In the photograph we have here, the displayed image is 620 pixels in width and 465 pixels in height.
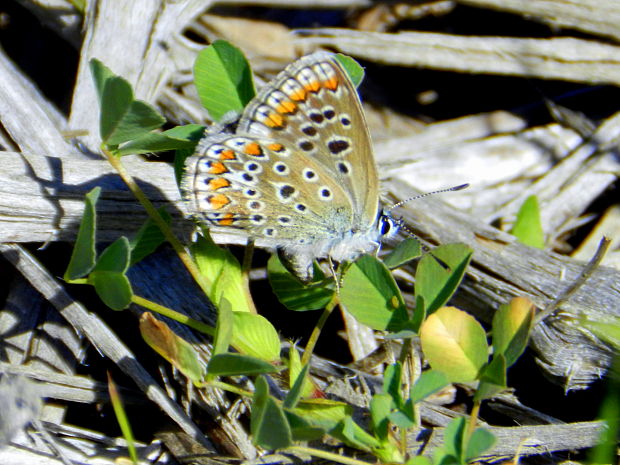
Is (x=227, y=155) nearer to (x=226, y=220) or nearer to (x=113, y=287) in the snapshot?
(x=226, y=220)

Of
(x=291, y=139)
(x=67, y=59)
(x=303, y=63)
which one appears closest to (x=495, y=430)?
(x=291, y=139)

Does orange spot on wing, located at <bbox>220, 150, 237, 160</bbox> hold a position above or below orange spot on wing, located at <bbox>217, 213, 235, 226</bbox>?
above

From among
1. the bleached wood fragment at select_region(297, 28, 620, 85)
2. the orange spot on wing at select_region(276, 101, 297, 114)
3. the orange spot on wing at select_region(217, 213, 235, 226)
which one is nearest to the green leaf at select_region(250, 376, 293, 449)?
the orange spot on wing at select_region(217, 213, 235, 226)

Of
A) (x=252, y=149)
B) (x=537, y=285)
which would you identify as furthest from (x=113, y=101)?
(x=537, y=285)

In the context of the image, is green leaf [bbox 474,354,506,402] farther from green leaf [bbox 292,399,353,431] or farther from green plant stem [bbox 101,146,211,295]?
green plant stem [bbox 101,146,211,295]

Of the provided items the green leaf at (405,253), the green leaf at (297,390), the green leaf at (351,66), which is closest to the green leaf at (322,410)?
the green leaf at (297,390)

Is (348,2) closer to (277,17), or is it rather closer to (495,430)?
(277,17)
